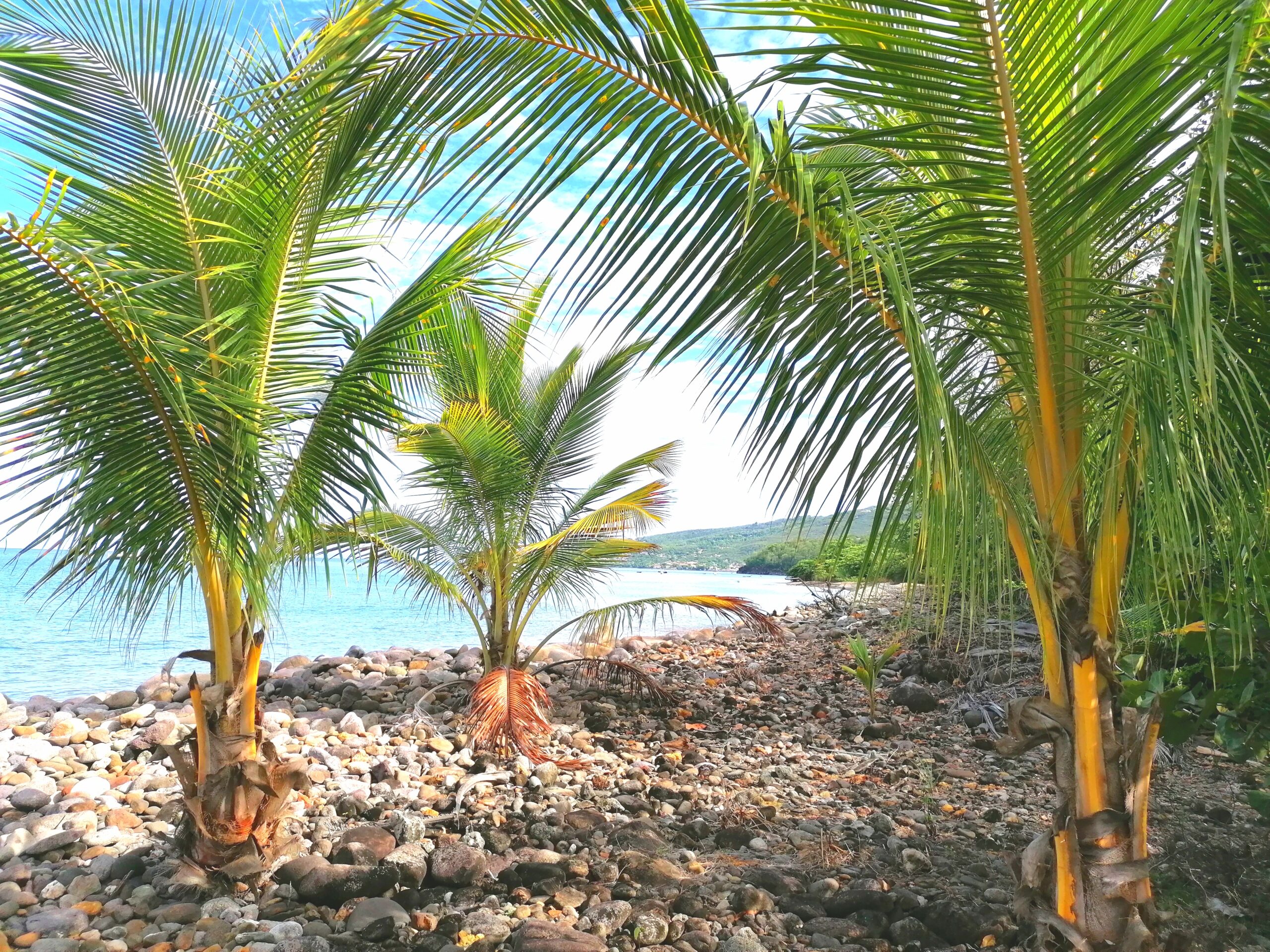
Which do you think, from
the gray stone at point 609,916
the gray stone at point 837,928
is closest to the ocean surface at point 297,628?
the gray stone at point 609,916

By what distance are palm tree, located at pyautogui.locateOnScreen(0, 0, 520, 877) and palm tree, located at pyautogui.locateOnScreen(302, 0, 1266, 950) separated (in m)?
1.26

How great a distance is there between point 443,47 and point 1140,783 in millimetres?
2794

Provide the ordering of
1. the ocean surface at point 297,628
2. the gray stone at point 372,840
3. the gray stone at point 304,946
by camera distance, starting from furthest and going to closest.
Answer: the ocean surface at point 297,628, the gray stone at point 372,840, the gray stone at point 304,946

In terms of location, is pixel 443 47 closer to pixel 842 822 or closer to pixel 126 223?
pixel 126 223

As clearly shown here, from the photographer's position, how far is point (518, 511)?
6.64m

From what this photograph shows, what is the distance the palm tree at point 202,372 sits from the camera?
314 centimetres

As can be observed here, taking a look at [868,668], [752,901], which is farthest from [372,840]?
[868,668]

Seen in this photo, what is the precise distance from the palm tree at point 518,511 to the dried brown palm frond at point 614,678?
57 millimetres

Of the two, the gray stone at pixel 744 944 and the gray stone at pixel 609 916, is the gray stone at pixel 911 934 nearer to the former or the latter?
the gray stone at pixel 744 944

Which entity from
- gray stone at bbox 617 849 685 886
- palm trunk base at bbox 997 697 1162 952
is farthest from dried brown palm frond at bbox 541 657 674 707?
palm trunk base at bbox 997 697 1162 952

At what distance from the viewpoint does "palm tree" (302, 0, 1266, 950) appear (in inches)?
73.7

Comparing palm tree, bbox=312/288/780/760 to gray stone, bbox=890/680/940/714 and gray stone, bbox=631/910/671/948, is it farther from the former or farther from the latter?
gray stone, bbox=631/910/671/948

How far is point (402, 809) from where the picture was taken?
466 centimetres

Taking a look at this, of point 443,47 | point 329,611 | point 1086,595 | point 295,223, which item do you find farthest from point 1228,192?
point 329,611
